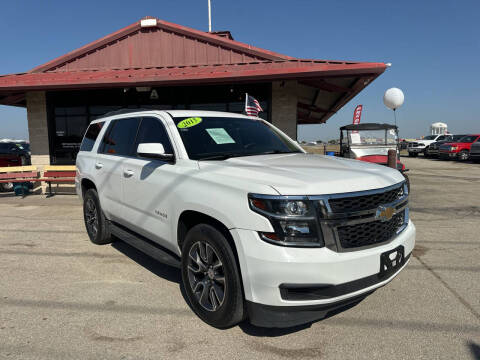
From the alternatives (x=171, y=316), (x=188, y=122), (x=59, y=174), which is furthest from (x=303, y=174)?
(x=59, y=174)

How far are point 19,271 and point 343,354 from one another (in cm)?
378

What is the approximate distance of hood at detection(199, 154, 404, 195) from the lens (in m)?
2.22

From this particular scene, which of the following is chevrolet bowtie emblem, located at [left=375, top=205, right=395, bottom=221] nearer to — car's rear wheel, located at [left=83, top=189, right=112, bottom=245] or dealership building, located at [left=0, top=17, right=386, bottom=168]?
car's rear wheel, located at [left=83, top=189, right=112, bottom=245]

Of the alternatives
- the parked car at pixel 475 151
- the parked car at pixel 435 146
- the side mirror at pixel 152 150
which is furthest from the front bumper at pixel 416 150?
the side mirror at pixel 152 150

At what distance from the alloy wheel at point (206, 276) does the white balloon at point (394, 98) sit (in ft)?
65.3

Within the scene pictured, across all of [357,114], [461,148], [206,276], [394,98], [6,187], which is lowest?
[6,187]

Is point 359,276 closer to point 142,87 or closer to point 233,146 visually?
point 233,146

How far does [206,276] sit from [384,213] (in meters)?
1.48

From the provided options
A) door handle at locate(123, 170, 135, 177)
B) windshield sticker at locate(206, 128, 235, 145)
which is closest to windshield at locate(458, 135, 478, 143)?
windshield sticker at locate(206, 128, 235, 145)

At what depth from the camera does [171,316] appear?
290 cm

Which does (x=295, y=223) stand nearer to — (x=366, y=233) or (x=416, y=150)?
(x=366, y=233)

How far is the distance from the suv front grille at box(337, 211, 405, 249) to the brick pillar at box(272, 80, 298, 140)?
23.6 ft

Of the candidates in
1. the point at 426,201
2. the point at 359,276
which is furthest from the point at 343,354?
the point at 426,201

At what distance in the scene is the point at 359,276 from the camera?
2221 mm
